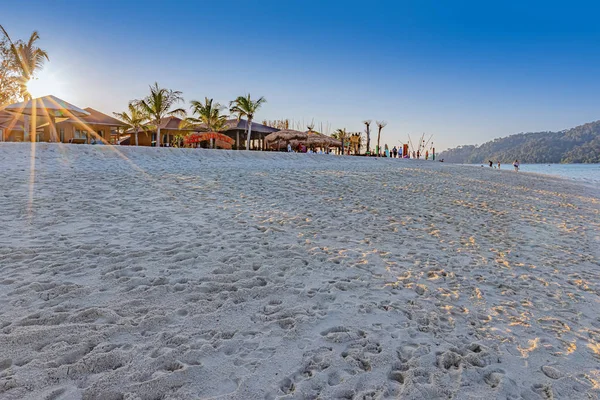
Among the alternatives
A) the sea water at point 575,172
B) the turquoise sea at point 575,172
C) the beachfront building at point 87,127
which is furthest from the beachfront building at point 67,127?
the sea water at point 575,172

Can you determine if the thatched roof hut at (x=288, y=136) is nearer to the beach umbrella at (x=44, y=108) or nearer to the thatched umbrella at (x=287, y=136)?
the thatched umbrella at (x=287, y=136)

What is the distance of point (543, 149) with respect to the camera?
5635 inches

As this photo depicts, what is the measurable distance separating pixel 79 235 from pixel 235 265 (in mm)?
2854

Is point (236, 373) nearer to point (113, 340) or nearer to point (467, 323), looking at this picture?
point (113, 340)

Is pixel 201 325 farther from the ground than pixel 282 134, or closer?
closer

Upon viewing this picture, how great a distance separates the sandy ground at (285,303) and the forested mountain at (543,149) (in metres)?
139

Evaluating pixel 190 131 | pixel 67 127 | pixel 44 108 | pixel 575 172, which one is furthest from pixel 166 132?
pixel 575 172

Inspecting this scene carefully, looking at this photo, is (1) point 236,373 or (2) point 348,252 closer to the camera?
(1) point 236,373

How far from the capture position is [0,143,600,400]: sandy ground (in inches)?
101

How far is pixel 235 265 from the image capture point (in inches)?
181

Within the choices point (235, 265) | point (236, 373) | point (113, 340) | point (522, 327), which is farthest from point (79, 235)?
point (522, 327)

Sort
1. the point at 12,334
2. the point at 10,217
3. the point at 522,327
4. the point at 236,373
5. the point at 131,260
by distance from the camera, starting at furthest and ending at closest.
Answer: the point at 10,217
the point at 131,260
the point at 522,327
the point at 12,334
the point at 236,373

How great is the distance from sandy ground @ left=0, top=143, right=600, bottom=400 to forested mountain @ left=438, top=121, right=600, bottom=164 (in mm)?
138731

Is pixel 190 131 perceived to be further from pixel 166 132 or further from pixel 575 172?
pixel 575 172
